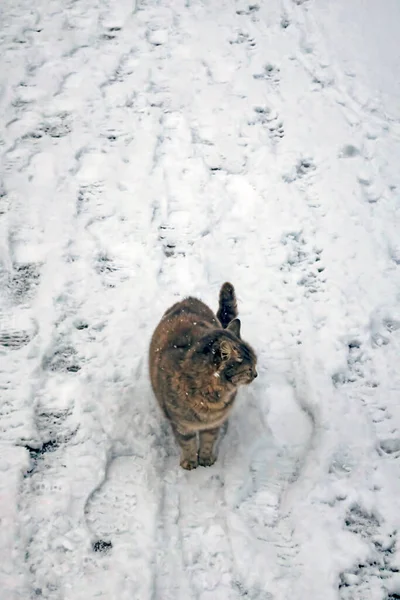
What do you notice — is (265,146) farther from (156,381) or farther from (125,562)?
(125,562)

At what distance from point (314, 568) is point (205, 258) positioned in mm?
2743

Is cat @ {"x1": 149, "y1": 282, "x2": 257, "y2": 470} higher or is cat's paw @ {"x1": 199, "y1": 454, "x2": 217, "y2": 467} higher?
cat @ {"x1": 149, "y1": 282, "x2": 257, "y2": 470}

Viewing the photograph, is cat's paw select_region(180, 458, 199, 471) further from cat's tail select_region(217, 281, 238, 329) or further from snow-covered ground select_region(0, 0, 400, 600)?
cat's tail select_region(217, 281, 238, 329)

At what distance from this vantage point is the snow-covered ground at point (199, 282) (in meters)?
3.06

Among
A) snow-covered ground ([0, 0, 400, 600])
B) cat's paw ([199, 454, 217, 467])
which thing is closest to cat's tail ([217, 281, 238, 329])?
snow-covered ground ([0, 0, 400, 600])

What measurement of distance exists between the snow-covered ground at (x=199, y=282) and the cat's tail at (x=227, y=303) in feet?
1.53

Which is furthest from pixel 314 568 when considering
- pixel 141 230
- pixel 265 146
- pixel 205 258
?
pixel 265 146

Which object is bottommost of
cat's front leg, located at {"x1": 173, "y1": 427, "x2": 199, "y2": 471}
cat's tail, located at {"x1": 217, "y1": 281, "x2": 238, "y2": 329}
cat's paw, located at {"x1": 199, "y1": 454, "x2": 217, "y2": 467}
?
cat's paw, located at {"x1": 199, "y1": 454, "x2": 217, "y2": 467}

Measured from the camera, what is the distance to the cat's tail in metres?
3.82

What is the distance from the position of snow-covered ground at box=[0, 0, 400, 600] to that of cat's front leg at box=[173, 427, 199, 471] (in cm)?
6

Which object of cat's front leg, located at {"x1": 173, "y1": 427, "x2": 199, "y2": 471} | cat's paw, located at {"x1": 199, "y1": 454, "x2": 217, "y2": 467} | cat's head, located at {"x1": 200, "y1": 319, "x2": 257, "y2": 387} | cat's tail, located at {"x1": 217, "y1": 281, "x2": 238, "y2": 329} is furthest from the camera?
cat's tail, located at {"x1": 217, "y1": 281, "x2": 238, "y2": 329}

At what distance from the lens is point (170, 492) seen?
3.34m

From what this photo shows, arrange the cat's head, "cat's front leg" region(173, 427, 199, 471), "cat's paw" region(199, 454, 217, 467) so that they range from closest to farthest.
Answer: the cat's head < "cat's front leg" region(173, 427, 199, 471) < "cat's paw" region(199, 454, 217, 467)

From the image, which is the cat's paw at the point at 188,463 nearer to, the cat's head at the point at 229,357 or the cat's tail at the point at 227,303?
the cat's head at the point at 229,357
